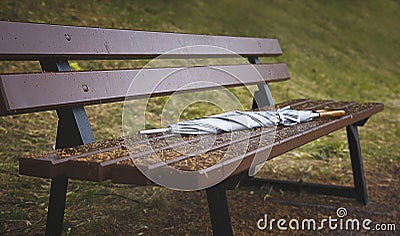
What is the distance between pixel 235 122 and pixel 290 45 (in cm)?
733

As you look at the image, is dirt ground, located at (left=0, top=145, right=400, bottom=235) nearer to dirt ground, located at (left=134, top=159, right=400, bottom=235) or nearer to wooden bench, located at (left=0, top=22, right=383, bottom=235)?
dirt ground, located at (left=134, top=159, right=400, bottom=235)

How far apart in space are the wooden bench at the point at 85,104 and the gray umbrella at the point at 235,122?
6cm

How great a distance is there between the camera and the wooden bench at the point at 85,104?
5.63ft

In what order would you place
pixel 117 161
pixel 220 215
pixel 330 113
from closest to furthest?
pixel 117 161, pixel 220 215, pixel 330 113

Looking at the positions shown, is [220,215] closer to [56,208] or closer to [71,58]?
[56,208]

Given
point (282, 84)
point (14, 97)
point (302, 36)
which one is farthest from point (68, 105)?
point (302, 36)

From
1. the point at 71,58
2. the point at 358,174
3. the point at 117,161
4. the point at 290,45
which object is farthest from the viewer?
the point at 290,45

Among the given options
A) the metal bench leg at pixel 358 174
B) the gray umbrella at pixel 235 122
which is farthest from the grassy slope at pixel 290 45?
the metal bench leg at pixel 358 174

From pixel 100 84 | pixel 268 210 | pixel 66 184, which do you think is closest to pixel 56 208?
pixel 66 184

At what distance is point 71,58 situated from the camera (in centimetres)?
232

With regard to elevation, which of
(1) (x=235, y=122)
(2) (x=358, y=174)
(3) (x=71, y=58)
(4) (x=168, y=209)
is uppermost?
(3) (x=71, y=58)

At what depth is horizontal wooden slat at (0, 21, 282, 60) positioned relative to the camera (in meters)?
2.06

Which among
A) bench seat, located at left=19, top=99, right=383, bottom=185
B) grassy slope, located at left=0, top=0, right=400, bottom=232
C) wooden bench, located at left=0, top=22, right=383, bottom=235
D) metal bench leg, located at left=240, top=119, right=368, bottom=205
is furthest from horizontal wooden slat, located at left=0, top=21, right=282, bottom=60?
grassy slope, located at left=0, top=0, right=400, bottom=232

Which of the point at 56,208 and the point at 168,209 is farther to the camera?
the point at 168,209
